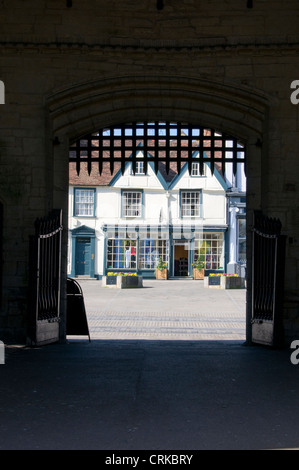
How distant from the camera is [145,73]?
8195 millimetres

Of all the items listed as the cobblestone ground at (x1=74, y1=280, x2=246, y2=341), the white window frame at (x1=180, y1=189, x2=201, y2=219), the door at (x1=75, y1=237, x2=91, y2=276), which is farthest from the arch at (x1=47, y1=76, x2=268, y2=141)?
the white window frame at (x1=180, y1=189, x2=201, y2=219)

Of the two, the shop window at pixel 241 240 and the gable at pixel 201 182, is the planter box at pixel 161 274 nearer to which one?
the shop window at pixel 241 240

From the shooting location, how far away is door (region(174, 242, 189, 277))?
32562mm

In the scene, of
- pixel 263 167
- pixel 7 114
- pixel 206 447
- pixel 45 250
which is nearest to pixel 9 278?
pixel 45 250

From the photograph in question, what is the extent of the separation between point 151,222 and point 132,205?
1516 mm

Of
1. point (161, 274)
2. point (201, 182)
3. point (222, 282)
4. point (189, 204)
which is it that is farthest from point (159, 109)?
point (201, 182)

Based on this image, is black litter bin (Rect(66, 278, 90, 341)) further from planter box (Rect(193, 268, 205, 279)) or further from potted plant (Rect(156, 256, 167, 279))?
planter box (Rect(193, 268, 205, 279))

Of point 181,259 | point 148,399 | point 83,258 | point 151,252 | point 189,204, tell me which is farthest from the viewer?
Answer: point 189,204

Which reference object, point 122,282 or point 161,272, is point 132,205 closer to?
point 161,272

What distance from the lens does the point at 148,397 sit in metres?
4.95

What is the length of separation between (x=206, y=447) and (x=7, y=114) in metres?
6.14

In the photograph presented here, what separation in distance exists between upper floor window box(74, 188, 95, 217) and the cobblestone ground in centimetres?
1210

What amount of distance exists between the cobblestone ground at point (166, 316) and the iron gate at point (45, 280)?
1824 millimetres

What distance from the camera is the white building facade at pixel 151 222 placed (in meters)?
32.2
